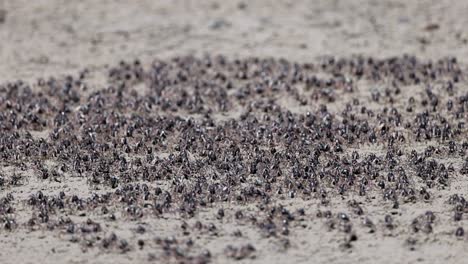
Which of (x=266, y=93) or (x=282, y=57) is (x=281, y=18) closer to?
(x=282, y=57)

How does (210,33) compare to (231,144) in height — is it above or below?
above

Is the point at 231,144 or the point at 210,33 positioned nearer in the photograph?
the point at 231,144

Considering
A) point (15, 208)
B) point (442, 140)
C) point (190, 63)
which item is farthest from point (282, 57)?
point (15, 208)

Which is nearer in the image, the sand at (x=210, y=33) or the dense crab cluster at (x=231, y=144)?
the dense crab cluster at (x=231, y=144)

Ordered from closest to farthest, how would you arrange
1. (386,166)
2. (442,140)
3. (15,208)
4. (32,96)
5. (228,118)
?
(15,208), (386,166), (442,140), (228,118), (32,96)

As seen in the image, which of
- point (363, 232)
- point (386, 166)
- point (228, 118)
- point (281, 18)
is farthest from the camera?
point (281, 18)

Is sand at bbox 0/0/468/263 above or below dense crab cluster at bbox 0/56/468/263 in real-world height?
above

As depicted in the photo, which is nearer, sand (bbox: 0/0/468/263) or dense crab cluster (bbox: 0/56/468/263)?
dense crab cluster (bbox: 0/56/468/263)

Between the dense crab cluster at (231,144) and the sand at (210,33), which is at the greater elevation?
the sand at (210,33)
